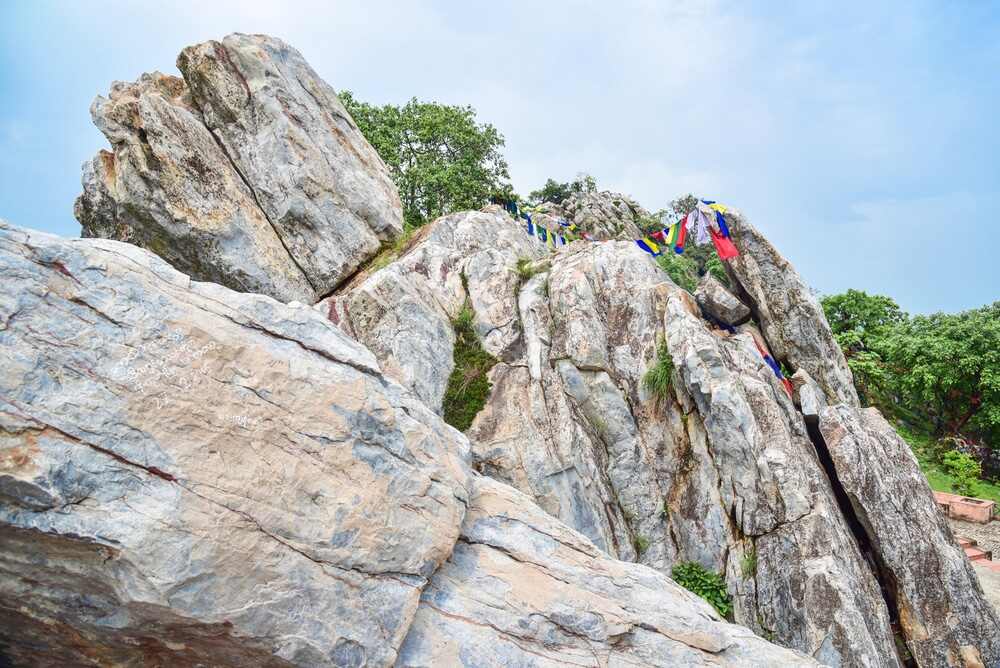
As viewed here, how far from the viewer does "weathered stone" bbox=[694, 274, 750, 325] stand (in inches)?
835

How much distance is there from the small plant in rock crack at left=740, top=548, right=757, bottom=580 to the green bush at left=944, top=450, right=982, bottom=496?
782 inches

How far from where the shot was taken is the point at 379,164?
22281mm

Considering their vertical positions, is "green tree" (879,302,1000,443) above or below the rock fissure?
above

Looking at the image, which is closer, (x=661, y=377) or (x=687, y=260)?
(x=661, y=377)

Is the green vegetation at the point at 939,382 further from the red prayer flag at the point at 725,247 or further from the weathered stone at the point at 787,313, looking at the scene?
the red prayer flag at the point at 725,247

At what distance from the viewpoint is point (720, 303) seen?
834 inches

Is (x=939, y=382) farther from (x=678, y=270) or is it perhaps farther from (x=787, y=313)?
(x=787, y=313)

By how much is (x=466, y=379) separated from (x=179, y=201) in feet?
32.5

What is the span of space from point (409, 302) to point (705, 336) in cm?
839

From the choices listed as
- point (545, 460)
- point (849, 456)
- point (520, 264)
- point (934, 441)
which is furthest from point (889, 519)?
point (934, 441)

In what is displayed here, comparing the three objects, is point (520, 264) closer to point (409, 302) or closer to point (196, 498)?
point (409, 302)

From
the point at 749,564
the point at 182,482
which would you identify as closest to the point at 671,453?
the point at 749,564

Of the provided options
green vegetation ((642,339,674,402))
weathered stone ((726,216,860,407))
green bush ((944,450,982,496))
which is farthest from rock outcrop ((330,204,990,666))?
green bush ((944,450,982,496))

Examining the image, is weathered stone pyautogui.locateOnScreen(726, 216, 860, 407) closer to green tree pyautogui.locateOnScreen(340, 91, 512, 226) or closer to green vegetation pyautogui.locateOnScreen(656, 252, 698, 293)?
green vegetation pyautogui.locateOnScreen(656, 252, 698, 293)
